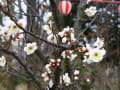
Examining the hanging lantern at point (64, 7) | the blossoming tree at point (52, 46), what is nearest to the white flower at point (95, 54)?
the blossoming tree at point (52, 46)

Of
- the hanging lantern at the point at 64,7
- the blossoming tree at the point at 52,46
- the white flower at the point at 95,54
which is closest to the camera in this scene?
the blossoming tree at the point at 52,46

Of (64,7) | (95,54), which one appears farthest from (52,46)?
(64,7)

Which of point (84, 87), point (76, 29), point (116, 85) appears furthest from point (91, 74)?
point (76, 29)

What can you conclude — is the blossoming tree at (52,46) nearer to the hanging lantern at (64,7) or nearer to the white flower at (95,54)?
the white flower at (95,54)

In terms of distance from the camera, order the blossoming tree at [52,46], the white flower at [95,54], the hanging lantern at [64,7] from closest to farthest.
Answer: the blossoming tree at [52,46]
the white flower at [95,54]
the hanging lantern at [64,7]

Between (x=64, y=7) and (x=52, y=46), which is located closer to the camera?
(x=52, y=46)

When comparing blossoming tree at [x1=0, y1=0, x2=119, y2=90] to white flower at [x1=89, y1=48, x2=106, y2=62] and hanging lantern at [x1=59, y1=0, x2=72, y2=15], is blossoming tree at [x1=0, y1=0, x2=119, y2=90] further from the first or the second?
hanging lantern at [x1=59, y1=0, x2=72, y2=15]

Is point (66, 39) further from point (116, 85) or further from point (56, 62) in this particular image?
point (116, 85)

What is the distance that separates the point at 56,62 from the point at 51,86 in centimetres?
21

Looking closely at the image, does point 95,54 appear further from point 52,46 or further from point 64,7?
point 64,7

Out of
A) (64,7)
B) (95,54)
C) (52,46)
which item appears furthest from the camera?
(64,7)

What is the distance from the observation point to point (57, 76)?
1178 mm

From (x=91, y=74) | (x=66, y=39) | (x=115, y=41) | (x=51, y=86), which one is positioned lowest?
(x=51, y=86)

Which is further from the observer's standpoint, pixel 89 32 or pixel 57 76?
pixel 89 32
